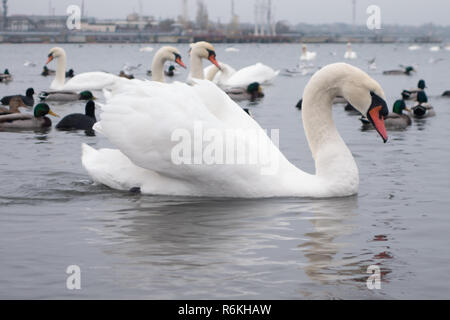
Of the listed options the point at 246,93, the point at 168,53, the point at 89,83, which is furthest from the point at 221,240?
the point at 89,83

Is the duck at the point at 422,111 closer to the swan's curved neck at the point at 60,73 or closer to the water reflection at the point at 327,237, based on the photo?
the water reflection at the point at 327,237

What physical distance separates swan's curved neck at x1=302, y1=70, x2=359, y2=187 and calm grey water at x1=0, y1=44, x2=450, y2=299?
0.28 metres

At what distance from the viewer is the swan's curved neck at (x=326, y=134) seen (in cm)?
870

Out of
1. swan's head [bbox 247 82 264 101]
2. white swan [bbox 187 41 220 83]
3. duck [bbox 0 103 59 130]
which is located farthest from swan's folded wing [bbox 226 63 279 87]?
duck [bbox 0 103 59 130]

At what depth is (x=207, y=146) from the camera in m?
8.12

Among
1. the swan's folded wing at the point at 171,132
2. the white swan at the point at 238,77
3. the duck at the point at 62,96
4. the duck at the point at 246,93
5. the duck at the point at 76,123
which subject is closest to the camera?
the swan's folded wing at the point at 171,132

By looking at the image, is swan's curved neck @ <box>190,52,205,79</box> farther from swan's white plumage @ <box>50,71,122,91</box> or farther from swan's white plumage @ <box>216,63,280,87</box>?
swan's white plumage @ <box>216,63,280,87</box>

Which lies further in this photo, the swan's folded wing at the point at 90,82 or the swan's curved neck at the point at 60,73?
the swan's curved neck at the point at 60,73

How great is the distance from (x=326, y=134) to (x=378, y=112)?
0.55 meters

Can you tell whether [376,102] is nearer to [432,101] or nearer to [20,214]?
[20,214]

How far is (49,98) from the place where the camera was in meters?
23.0

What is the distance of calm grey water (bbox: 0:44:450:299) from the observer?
5.86m

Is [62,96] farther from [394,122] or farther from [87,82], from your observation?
[394,122]

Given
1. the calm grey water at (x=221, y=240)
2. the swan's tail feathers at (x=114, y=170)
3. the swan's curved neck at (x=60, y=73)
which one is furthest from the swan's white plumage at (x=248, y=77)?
the swan's tail feathers at (x=114, y=170)
